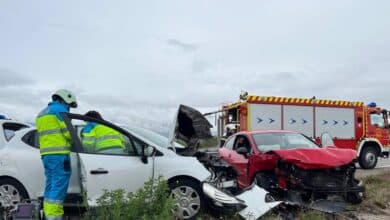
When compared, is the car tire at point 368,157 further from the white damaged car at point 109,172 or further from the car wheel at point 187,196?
the car wheel at point 187,196

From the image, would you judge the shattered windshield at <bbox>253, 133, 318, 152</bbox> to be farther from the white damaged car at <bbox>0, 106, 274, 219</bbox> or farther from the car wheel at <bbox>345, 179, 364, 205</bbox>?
the white damaged car at <bbox>0, 106, 274, 219</bbox>

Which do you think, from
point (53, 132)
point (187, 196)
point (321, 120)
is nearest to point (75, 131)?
point (53, 132)

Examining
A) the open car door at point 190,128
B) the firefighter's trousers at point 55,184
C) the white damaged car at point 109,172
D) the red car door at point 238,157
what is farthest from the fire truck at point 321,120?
the firefighter's trousers at point 55,184

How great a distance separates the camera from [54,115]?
6594 mm

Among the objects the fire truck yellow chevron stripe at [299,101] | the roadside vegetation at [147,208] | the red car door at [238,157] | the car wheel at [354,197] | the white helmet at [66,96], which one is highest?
the fire truck yellow chevron stripe at [299,101]

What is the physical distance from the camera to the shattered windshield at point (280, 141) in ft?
31.3

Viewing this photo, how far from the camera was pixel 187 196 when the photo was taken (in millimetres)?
6953

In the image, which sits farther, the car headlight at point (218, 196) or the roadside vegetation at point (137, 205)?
the car headlight at point (218, 196)

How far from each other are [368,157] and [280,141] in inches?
359

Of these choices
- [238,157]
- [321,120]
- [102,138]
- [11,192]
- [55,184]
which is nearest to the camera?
[55,184]

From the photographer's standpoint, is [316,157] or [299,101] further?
[299,101]

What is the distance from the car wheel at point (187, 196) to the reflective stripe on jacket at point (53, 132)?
62.2 inches

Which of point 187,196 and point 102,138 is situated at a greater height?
point 102,138

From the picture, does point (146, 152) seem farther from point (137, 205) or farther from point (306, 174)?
point (306, 174)
